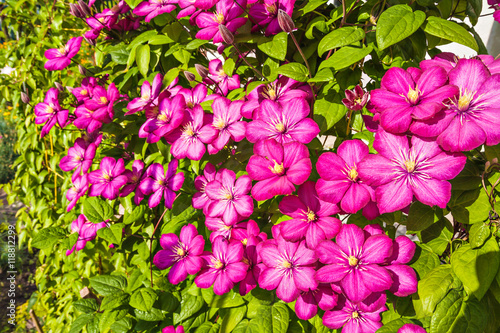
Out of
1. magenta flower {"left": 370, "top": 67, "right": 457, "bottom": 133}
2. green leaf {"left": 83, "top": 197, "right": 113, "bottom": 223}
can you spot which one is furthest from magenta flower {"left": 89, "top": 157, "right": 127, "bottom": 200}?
magenta flower {"left": 370, "top": 67, "right": 457, "bottom": 133}

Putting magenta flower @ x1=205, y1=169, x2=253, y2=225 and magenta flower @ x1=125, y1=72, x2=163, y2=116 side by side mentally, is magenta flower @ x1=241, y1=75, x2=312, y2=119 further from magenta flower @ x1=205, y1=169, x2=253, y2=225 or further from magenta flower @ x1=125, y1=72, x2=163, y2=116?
magenta flower @ x1=125, y1=72, x2=163, y2=116

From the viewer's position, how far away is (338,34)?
0.68 m

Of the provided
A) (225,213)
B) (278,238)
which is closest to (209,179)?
(225,213)

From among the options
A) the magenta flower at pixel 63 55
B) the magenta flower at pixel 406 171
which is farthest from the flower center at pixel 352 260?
the magenta flower at pixel 63 55

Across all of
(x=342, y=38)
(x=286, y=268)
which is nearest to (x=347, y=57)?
(x=342, y=38)

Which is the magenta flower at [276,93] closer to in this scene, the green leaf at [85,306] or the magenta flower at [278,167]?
the magenta flower at [278,167]

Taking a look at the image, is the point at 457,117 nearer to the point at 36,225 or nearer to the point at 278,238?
the point at 278,238

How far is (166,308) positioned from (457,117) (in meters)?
0.84

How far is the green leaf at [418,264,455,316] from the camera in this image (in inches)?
24.1

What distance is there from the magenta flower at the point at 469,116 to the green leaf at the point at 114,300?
0.87 meters

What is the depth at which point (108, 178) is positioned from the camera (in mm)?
1026

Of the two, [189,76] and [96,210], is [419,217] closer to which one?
[189,76]

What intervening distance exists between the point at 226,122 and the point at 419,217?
0.46m

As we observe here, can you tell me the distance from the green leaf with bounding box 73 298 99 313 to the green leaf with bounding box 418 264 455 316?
94cm
